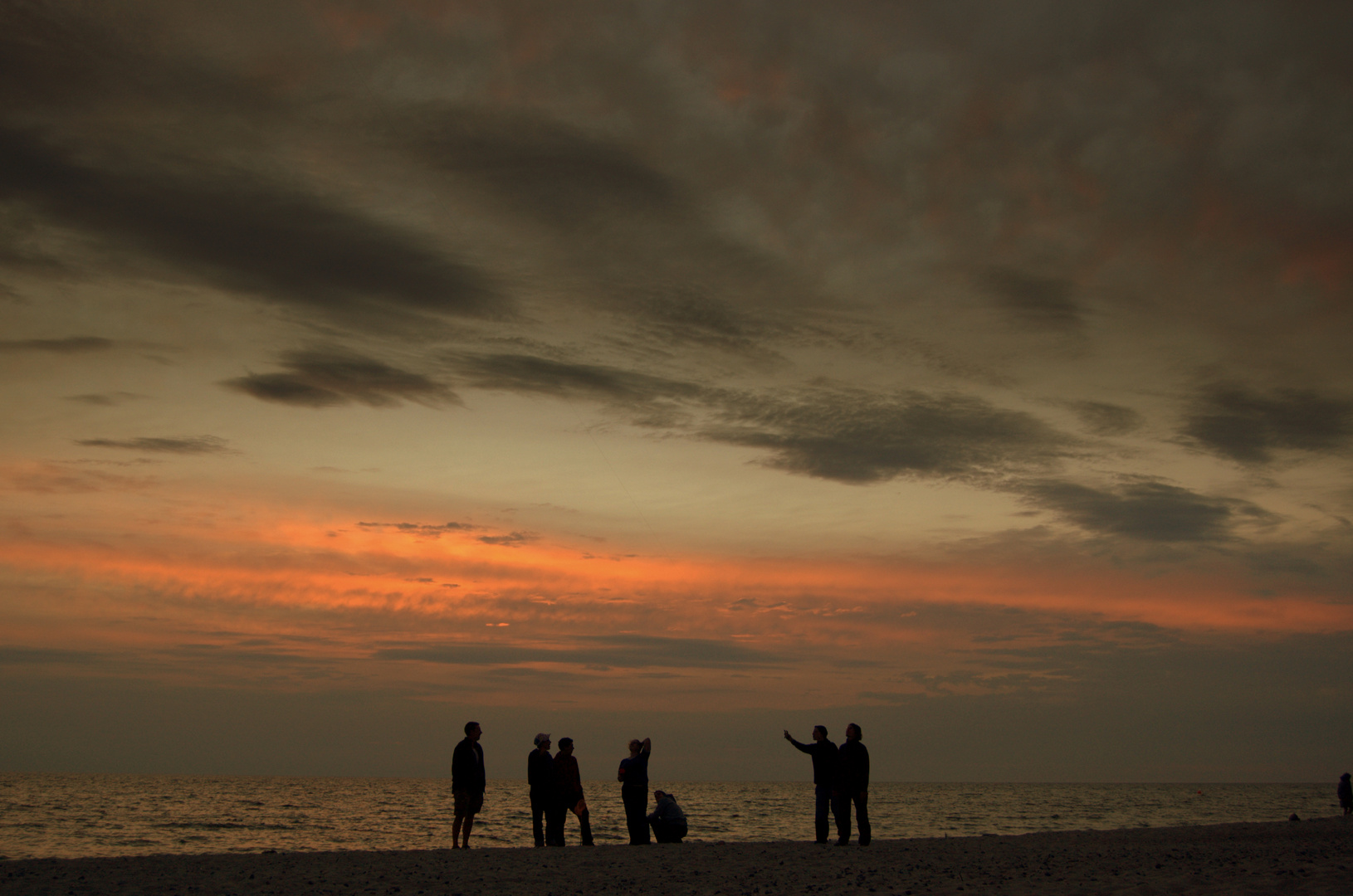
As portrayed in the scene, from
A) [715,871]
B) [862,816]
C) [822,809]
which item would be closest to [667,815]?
[822,809]

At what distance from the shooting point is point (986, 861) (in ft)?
47.6

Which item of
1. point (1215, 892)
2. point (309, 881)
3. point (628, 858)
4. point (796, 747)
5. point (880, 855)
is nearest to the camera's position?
point (1215, 892)

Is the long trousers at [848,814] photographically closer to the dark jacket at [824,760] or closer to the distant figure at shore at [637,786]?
the dark jacket at [824,760]

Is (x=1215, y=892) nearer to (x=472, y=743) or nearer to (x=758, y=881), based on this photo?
(x=758, y=881)

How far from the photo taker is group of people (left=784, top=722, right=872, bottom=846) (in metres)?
15.9

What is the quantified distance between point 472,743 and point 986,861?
8.36 meters

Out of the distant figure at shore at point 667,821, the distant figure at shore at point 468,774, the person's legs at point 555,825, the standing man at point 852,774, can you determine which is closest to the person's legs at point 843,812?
the standing man at point 852,774

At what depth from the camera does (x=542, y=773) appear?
16.0 meters

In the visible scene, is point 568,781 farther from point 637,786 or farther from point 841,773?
point 841,773

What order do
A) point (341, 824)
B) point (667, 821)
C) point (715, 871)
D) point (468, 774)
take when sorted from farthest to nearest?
point (341, 824), point (667, 821), point (468, 774), point (715, 871)

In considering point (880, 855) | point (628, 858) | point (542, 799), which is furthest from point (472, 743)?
point (880, 855)

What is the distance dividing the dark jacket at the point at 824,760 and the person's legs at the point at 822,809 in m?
0.16

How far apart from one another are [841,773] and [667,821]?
3659mm

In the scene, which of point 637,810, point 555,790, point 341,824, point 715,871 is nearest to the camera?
point 715,871
